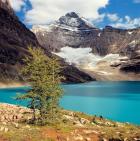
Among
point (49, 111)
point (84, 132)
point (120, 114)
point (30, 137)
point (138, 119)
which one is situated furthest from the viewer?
point (120, 114)

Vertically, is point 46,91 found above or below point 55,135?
above

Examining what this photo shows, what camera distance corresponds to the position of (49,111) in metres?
46.9

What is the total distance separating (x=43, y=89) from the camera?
154 feet

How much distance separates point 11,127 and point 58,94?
9014 mm

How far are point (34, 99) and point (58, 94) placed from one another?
2974mm

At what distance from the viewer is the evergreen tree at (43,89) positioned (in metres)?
46.8

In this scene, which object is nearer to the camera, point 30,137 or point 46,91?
point 30,137

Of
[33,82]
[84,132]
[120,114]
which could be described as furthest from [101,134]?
[120,114]

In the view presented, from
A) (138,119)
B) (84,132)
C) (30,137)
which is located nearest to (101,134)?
(84,132)

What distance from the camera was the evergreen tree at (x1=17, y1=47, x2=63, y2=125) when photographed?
4681cm

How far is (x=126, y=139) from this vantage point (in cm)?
3484

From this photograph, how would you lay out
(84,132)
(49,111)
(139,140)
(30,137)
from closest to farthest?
1. (139,140)
2. (30,137)
3. (84,132)
4. (49,111)

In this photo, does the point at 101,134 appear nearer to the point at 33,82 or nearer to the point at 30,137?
the point at 30,137

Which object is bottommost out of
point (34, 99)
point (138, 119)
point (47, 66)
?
point (138, 119)
